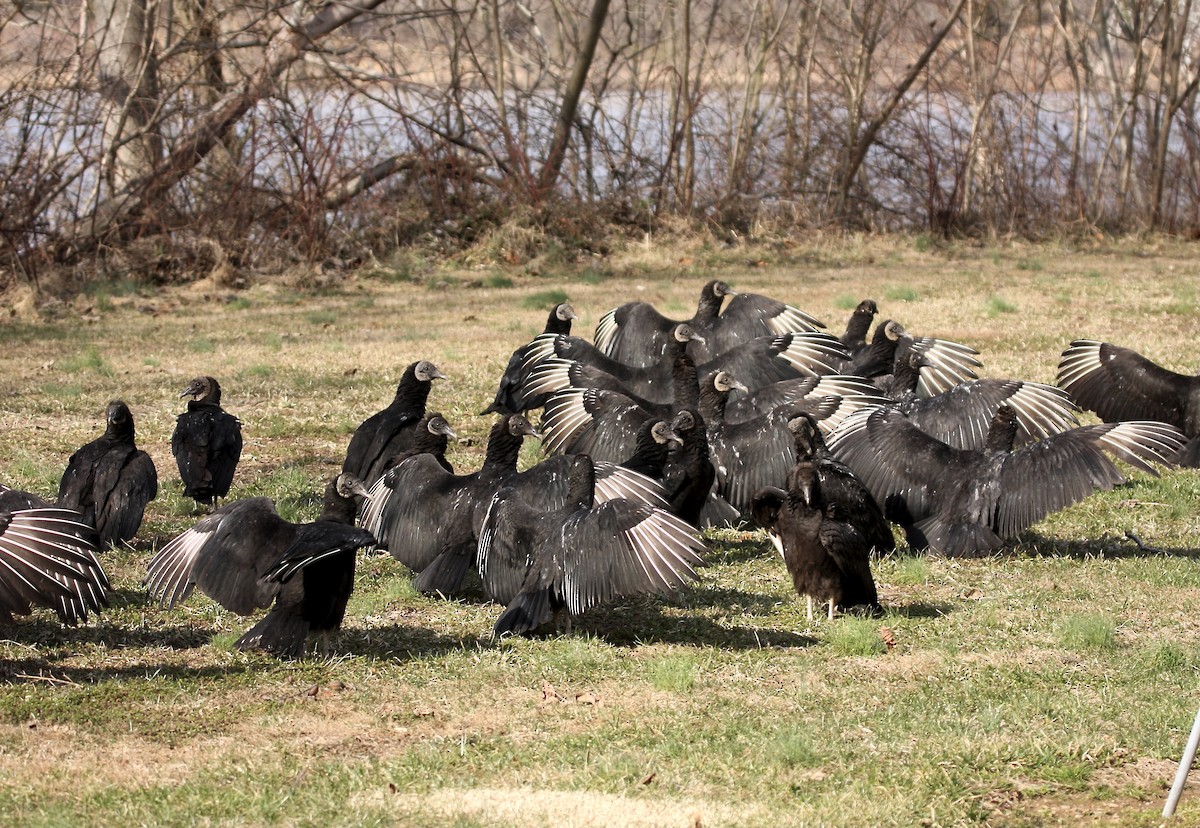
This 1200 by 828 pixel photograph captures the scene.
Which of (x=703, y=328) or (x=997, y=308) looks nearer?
(x=703, y=328)

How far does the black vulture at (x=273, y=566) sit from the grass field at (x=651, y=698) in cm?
15

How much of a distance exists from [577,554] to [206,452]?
281 cm

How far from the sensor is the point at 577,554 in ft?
16.9

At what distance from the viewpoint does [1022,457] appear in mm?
6395

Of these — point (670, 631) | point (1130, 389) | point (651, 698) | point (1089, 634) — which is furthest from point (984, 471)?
point (651, 698)

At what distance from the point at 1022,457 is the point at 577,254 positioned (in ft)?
36.1

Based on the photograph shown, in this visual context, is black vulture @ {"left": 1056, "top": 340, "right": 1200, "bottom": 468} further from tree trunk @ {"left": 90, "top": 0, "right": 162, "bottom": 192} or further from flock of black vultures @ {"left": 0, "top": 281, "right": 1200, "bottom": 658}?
tree trunk @ {"left": 90, "top": 0, "right": 162, "bottom": 192}

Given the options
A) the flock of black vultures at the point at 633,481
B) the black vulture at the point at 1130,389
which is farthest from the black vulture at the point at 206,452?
the black vulture at the point at 1130,389

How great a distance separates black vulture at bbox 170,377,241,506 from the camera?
716 centimetres

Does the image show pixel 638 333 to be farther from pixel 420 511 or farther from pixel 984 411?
pixel 420 511

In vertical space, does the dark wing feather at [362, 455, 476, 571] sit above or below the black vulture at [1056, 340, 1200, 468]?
below

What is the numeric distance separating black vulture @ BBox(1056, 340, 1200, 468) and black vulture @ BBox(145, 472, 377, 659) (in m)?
4.72

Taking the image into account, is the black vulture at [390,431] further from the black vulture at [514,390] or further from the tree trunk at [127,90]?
the tree trunk at [127,90]

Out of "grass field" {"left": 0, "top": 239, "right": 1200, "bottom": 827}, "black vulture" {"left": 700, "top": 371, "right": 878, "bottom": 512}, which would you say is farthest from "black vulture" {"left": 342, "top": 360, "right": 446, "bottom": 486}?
"black vulture" {"left": 700, "top": 371, "right": 878, "bottom": 512}
